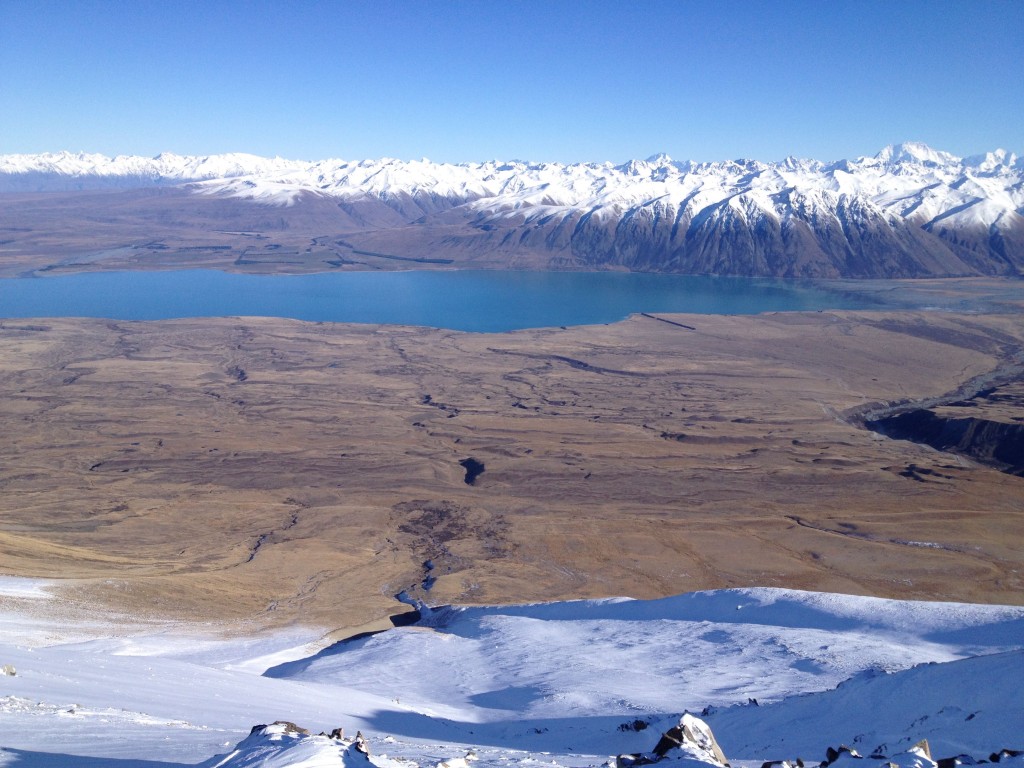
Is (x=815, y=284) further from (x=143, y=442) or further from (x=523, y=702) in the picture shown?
(x=523, y=702)

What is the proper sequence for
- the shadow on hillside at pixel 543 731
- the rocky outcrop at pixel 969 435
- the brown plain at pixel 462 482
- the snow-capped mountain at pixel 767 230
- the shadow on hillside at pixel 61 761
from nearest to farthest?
the shadow on hillside at pixel 61 761 → the shadow on hillside at pixel 543 731 → the brown plain at pixel 462 482 → the rocky outcrop at pixel 969 435 → the snow-capped mountain at pixel 767 230

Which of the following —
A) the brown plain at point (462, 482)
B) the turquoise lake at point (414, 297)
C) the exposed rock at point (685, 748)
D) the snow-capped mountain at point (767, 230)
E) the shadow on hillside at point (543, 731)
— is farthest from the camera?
the snow-capped mountain at point (767, 230)

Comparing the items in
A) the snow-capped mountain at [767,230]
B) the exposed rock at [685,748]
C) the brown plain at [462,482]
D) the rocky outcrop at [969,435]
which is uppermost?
the snow-capped mountain at [767,230]

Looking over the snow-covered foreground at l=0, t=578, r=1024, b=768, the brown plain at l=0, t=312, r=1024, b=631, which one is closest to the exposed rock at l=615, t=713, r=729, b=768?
the snow-covered foreground at l=0, t=578, r=1024, b=768

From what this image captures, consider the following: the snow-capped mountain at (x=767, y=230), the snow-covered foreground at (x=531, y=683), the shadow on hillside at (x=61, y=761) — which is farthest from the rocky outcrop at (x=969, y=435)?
the snow-capped mountain at (x=767, y=230)

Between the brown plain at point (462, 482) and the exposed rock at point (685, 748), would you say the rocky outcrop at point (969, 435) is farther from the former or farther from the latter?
the exposed rock at point (685, 748)

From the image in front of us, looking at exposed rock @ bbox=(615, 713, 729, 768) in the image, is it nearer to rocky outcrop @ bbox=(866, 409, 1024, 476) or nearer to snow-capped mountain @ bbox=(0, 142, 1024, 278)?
rocky outcrop @ bbox=(866, 409, 1024, 476)

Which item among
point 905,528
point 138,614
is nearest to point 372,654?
point 138,614

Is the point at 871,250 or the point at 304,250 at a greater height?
the point at 871,250
